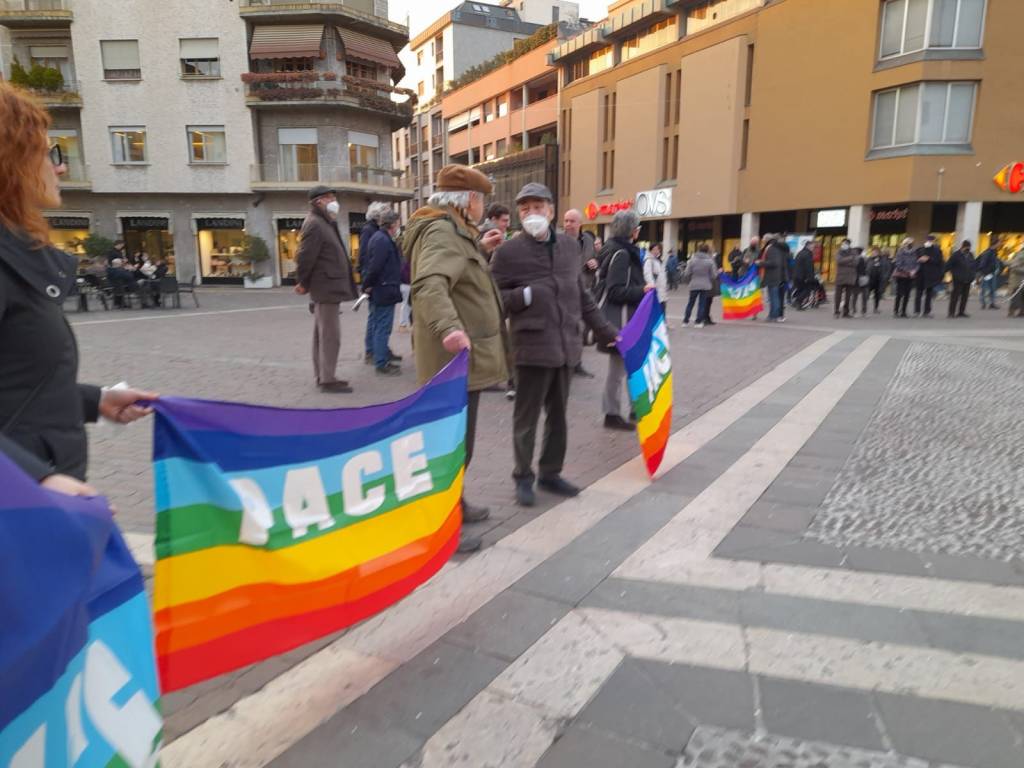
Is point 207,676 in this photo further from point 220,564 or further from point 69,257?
point 69,257

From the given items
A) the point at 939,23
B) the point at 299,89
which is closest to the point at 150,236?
the point at 299,89

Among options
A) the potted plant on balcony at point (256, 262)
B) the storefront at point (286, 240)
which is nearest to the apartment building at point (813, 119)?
the storefront at point (286, 240)

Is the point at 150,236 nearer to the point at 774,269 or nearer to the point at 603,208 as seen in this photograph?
the point at 603,208

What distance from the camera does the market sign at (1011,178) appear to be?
25.4m

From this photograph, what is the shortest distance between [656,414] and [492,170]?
48.7 metres

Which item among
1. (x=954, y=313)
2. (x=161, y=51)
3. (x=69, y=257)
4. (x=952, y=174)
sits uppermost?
(x=161, y=51)

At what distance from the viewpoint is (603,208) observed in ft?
137

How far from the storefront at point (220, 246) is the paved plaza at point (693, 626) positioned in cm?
2912

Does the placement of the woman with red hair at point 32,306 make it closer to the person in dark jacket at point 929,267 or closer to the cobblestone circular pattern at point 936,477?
the cobblestone circular pattern at point 936,477

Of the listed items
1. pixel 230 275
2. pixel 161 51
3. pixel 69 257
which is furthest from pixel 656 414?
pixel 161 51

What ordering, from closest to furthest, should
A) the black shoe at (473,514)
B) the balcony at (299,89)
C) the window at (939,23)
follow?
1. the black shoe at (473,514)
2. the window at (939,23)
3. the balcony at (299,89)

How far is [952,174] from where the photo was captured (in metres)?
25.7

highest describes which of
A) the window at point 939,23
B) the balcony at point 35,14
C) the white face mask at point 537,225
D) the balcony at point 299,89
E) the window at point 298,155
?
the balcony at point 35,14

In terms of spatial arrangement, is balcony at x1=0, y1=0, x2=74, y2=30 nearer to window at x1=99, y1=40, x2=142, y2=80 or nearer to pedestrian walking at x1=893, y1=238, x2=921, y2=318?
→ window at x1=99, y1=40, x2=142, y2=80
